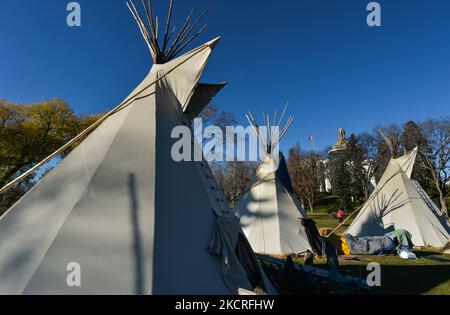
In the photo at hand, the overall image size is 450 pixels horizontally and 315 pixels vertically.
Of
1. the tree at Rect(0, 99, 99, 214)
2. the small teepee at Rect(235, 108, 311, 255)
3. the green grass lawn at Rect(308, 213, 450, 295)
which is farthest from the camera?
the tree at Rect(0, 99, 99, 214)

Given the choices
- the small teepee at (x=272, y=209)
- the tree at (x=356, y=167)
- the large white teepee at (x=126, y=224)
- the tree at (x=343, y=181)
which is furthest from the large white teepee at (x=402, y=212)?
the tree at (x=343, y=181)

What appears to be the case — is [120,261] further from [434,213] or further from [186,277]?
[434,213]

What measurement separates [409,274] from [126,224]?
7.50 metres

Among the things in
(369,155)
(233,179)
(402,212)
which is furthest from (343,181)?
(402,212)

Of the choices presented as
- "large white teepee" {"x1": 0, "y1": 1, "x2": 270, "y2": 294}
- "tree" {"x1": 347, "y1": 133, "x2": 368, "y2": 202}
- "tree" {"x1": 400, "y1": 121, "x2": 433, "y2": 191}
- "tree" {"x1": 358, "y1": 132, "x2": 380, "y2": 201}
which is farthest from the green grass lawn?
"tree" {"x1": 347, "y1": 133, "x2": 368, "y2": 202}

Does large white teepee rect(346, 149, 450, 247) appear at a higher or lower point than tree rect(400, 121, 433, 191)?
lower

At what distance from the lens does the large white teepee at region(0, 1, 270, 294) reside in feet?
11.6

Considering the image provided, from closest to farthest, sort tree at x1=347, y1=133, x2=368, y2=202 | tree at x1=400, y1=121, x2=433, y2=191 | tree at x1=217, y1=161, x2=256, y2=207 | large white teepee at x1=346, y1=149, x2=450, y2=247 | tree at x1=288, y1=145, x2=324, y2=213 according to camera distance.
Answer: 1. large white teepee at x1=346, y1=149, x2=450, y2=247
2. tree at x1=400, y1=121, x2=433, y2=191
3. tree at x1=217, y1=161, x2=256, y2=207
4. tree at x1=347, y1=133, x2=368, y2=202
5. tree at x1=288, y1=145, x2=324, y2=213

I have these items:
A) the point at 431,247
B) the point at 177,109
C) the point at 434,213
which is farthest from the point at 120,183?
the point at 434,213

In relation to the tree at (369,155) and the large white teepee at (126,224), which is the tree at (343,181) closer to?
the tree at (369,155)

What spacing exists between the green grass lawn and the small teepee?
5.72ft

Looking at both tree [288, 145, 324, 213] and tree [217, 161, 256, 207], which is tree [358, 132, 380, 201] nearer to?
tree [288, 145, 324, 213]

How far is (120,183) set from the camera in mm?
4270

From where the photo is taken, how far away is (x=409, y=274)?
7516mm
